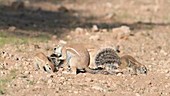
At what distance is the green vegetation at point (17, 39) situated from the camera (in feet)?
26.6

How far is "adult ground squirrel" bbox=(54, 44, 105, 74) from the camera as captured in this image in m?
6.49

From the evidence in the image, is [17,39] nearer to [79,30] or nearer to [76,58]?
[79,30]

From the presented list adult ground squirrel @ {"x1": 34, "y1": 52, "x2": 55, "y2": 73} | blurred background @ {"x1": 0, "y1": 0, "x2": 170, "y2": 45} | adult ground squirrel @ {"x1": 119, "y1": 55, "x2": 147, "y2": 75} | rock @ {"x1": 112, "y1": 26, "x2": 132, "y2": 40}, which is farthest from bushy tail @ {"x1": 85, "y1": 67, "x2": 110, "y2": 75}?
rock @ {"x1": 112, "y1": 26, "x2": 132, "y2": 40}

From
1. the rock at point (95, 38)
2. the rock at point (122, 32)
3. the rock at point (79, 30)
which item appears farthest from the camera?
the rock at point (79, 30)

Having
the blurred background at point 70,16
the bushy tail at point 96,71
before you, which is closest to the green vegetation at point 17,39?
the blurred background at point 70,16

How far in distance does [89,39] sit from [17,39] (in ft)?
4.37

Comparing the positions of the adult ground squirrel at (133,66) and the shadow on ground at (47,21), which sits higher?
the shadow on ground at (47,21)

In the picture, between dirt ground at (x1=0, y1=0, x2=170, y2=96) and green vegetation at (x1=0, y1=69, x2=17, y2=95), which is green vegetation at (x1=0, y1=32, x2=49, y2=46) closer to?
dirt ground at (x1=0, y1=0, x2=170, y2=96)

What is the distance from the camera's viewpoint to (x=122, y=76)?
21.2 feet

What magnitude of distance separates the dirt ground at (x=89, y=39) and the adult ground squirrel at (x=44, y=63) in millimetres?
89

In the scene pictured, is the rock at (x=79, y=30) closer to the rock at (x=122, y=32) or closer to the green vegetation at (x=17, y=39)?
the rock at (x=122, y=32)

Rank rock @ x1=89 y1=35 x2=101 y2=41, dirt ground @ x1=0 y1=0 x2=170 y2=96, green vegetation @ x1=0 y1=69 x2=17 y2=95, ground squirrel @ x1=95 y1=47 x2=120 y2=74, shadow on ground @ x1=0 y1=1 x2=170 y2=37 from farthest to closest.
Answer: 1. shadow on ground @ x1=0 y1=1 x2=170 y2=37
2. rock @ x1=89 y1=35 x2=101 y2=41
3. ground squirrel @ x1=95 y1=47 x2=120 y2=74
4. dirt ground @ x1=0 y1=0 x2=170 y2=96
5. green vegetation @ x1=0 y1=69 x2=17 y2=95

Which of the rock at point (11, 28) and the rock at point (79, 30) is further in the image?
the rock at point (79, 30)

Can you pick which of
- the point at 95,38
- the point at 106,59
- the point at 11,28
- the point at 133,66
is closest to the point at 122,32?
the point at 95,38
